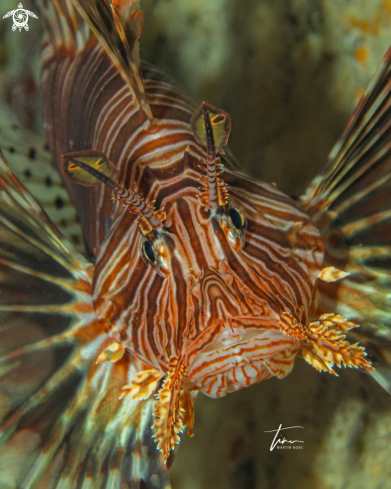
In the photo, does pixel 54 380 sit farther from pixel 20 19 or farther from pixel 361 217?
pixel 20 19

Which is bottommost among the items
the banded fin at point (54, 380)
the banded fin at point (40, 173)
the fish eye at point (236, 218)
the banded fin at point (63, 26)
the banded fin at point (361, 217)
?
the banded fin at point (54, 380)

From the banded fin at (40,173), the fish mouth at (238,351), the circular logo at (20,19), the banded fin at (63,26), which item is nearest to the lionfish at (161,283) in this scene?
the fish mouth at (238,351)

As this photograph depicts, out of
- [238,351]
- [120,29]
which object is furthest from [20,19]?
[238,351]

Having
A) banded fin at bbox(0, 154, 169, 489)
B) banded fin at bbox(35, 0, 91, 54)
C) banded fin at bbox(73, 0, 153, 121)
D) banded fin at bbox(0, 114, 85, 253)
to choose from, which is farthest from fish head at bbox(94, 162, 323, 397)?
banded fin at bbox(35, 0, 91, 54)

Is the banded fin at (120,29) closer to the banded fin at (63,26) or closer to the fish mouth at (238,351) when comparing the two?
the banded fin at (63,26)

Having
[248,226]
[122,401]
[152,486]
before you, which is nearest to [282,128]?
[248,226]

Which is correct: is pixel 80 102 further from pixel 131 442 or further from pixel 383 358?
pixel 383 358

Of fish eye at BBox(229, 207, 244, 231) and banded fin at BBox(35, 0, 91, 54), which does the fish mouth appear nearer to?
fish eye at BBox(229, 207, 244, 231)
